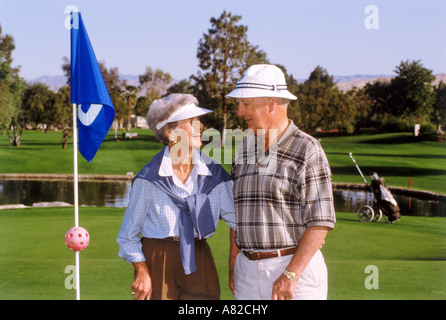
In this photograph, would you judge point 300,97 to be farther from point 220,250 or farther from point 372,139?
point 220,250

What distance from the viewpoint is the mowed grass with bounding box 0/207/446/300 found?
18.2ft

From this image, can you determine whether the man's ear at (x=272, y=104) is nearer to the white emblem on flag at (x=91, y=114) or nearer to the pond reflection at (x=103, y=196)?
the white emblem on flag at (x=91, y=114)

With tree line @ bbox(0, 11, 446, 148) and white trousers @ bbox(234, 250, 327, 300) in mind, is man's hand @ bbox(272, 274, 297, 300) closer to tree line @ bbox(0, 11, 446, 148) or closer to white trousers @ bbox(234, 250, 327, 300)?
white trousers @ bbox(234, 250, 327, 300)

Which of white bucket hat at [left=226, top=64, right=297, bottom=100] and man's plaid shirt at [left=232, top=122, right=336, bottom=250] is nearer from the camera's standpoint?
man's plaid shirt at [left=232, top=122, right=336, bottom=250]

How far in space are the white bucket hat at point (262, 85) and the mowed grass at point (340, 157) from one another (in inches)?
1026

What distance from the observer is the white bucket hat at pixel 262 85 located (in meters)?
3.10

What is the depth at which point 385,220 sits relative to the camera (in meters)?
13.2

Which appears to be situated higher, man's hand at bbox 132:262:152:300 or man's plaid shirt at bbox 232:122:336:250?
man's plaid shirt at bbox 232:122:336:250

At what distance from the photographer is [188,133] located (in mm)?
3176

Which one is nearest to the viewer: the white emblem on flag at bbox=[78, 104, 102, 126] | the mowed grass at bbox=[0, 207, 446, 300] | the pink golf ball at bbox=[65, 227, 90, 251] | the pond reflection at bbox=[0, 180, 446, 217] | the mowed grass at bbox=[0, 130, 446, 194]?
the pink golf ball at bbox=[65, 227, 90, 251]

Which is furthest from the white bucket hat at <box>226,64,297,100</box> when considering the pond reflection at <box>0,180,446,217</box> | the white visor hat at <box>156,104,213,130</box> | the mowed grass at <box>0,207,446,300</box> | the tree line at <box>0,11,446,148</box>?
the tree line at <box>0,11,446,148</box>

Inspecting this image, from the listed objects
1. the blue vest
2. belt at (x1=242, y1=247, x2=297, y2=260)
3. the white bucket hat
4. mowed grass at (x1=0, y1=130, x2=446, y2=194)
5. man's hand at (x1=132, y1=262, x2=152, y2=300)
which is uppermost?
the white bucket hat
